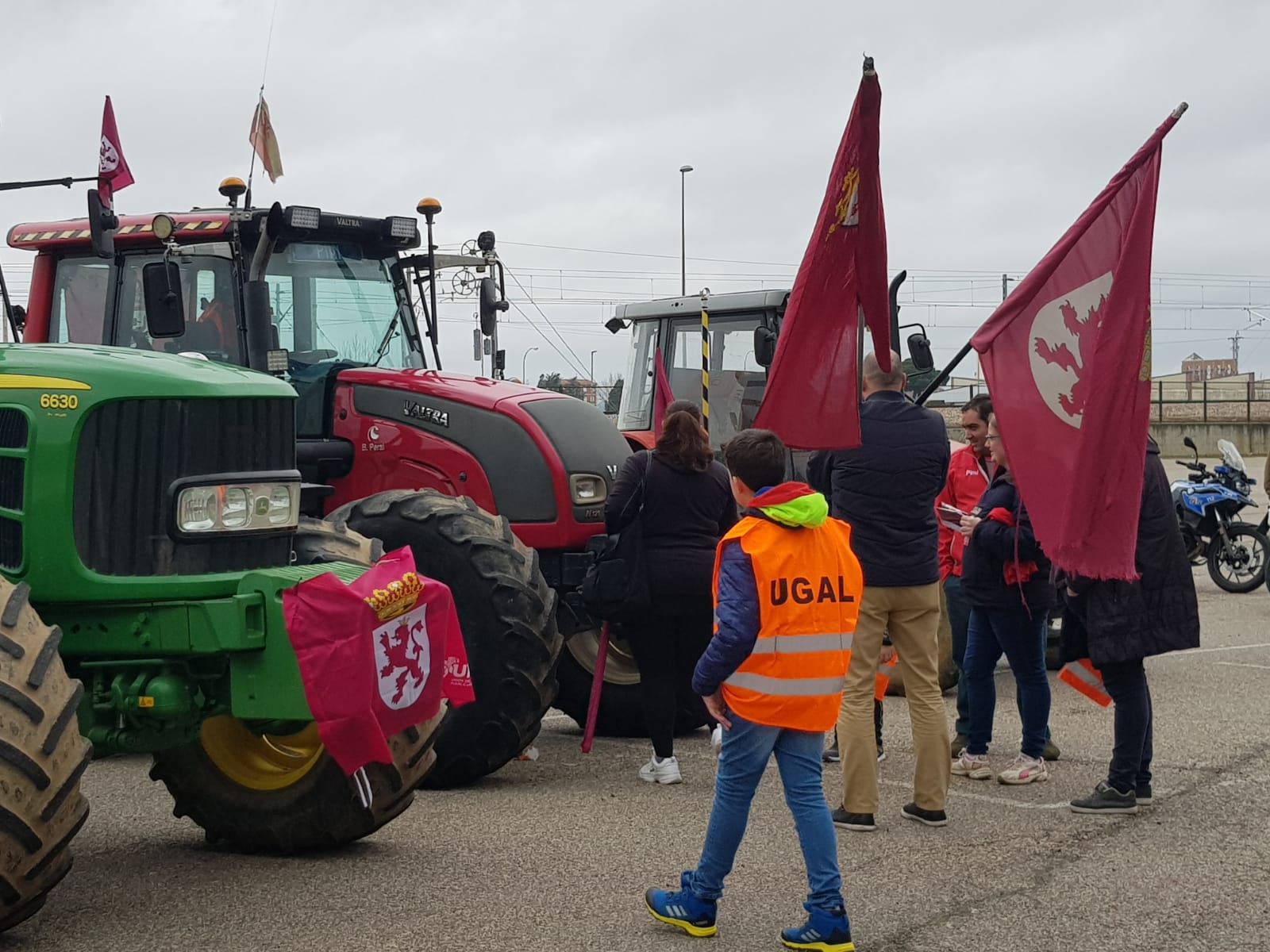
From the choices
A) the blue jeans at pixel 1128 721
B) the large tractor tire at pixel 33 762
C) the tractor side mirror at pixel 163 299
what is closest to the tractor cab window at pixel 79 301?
the tractor side mirror at pixel 163 299

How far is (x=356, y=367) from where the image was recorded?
782cm

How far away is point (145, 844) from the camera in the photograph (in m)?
5.71

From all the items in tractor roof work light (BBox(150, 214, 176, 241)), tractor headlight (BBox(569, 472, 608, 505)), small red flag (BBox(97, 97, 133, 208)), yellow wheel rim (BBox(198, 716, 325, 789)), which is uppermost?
small red flag (BBox(97, 97, 133, 208))

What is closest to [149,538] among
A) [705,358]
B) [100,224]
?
[100,224]

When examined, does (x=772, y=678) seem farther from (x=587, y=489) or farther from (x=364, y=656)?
(x=587, y=489)

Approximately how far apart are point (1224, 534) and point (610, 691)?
28.7 ft

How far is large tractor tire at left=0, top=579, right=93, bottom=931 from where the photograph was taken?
4.06 m

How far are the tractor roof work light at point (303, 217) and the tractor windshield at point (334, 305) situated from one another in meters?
0.18

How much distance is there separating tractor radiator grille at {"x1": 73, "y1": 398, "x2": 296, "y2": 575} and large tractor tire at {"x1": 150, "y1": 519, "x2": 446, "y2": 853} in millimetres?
490

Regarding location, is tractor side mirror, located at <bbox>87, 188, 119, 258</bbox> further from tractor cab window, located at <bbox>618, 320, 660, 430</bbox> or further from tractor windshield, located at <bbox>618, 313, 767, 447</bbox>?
tractor cab window, located at <bbox>618, 320, 660, 430</bbox>

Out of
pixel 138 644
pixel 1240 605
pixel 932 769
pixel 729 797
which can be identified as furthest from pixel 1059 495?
pixel 1240 605

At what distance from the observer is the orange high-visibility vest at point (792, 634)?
446 cm

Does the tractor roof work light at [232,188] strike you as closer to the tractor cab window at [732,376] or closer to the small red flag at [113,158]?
the small red flag at [113,158]

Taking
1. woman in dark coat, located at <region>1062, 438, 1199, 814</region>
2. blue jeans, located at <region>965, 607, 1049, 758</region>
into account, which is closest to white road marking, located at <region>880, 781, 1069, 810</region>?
woman in dark coat, located at <region>1062, 438, 1199, 814</region>
